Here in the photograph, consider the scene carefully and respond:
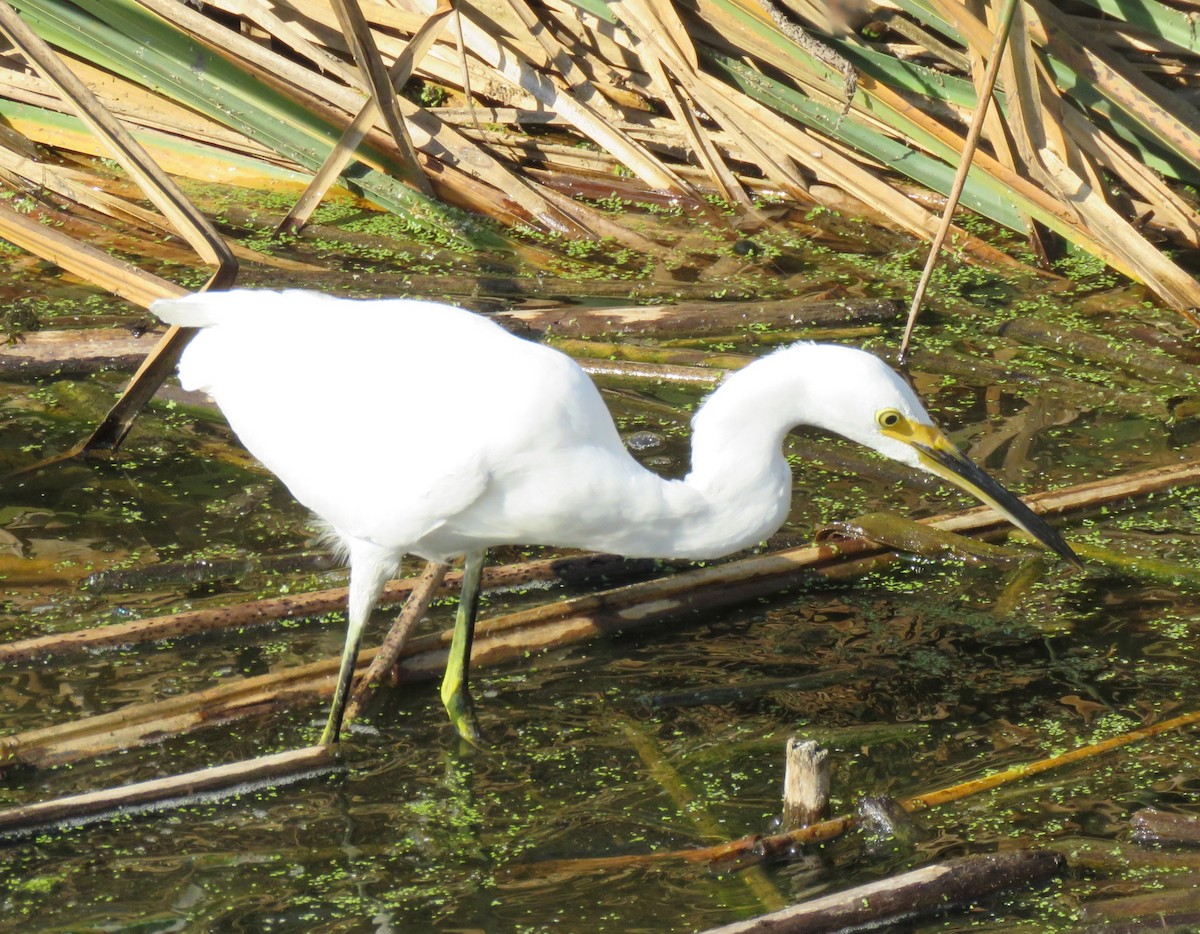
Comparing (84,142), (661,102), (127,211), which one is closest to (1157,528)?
(661,102)

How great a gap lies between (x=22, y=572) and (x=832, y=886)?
8.75 ft

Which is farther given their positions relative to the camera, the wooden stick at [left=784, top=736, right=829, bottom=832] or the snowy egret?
the snowy egret

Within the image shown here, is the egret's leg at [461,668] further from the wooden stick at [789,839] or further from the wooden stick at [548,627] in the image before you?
the wooden stick at [789,839]

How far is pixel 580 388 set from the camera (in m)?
3.60

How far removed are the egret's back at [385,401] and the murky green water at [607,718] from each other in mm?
580

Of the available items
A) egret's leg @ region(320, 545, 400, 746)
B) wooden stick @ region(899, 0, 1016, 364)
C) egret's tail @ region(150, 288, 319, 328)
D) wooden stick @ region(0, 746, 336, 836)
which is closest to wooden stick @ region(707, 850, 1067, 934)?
wooden stick @ region(0, 746, 336, 836)

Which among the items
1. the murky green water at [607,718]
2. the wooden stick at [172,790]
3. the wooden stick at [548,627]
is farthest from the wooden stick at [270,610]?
the wooden stick at [172,790]

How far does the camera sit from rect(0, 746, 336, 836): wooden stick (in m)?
3.11

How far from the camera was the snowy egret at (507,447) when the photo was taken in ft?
11.4

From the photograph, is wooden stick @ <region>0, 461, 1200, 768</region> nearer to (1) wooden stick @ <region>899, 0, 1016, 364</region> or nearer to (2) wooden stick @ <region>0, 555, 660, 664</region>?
(2) wooden stick @ <region>0, 555, 660, 664</region>

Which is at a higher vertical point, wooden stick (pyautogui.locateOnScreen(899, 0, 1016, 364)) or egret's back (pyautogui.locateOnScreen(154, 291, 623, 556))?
wooden stick (pyautogui.locateOnScreen(899, 0, 1016, 364))

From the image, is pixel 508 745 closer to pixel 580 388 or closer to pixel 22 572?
pixel 580 388

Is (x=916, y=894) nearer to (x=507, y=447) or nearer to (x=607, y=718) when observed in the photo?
(x=607, y=718)

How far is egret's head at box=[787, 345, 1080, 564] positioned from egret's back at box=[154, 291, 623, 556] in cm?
57
